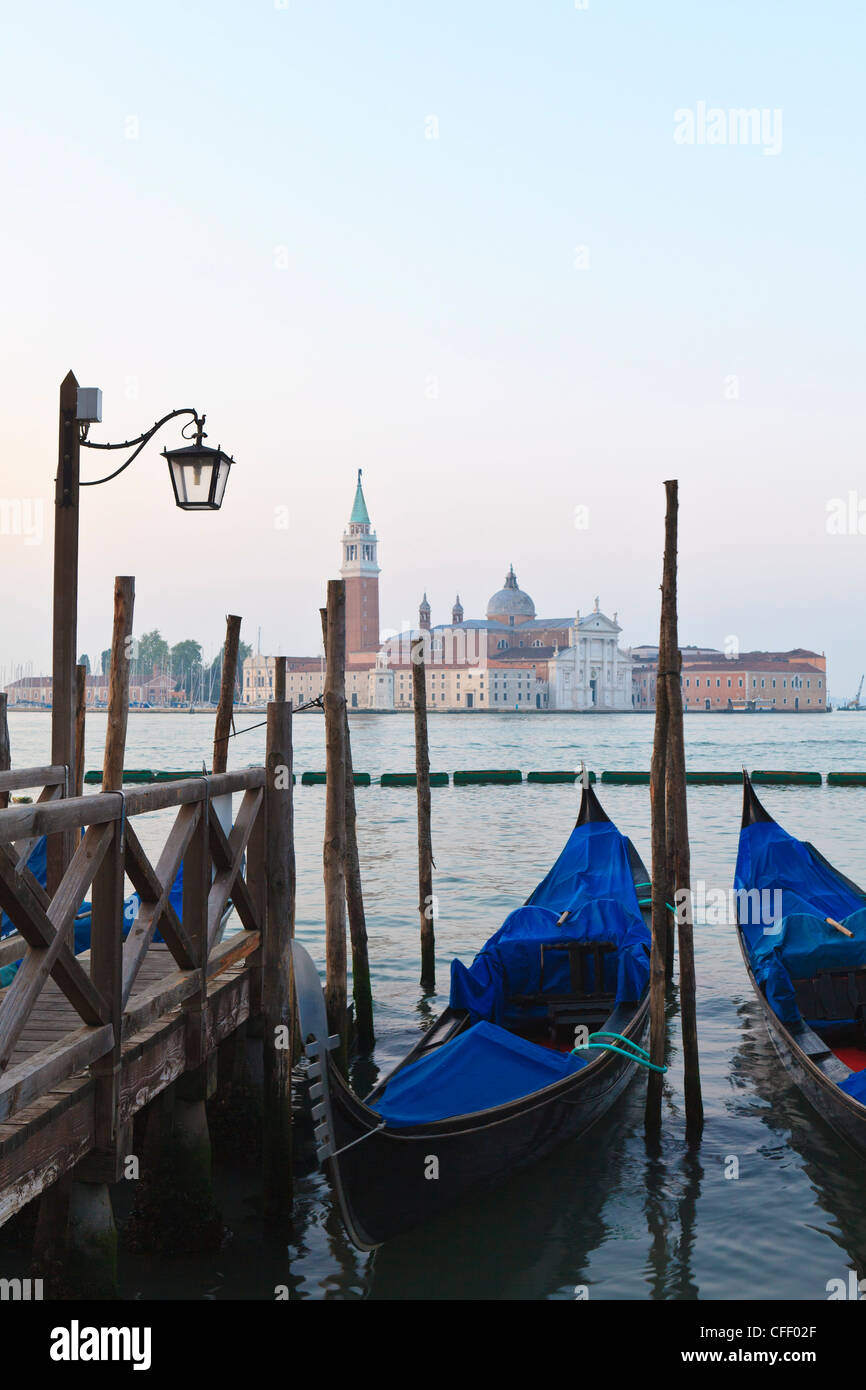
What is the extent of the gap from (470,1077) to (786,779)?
21624 mm

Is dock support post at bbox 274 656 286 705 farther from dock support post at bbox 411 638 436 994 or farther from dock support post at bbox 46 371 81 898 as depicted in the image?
dock support post at bbox 46 371 81 898

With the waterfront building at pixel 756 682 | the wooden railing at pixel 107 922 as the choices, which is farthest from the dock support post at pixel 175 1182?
the waterfront building at pixel 756 682

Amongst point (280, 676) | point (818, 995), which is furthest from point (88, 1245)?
point (280, 676)

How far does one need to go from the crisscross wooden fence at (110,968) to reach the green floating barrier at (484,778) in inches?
781

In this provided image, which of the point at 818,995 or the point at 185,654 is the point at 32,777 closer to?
the point at 818,995

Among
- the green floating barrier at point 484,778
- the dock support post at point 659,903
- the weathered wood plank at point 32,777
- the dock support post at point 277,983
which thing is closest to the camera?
the weathered wood plank at point 32,777

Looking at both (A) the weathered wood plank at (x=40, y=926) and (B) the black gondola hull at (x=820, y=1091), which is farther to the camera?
(B) the black gondola hull at (x=820, y=1091)

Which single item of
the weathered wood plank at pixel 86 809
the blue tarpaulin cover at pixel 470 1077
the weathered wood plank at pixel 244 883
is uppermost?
the weathered wood plank at pixel 86 809

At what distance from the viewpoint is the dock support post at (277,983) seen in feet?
10.9

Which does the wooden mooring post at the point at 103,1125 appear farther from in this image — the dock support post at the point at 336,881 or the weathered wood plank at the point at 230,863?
the dock support post at the point at 336,881

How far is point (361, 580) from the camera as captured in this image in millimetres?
79875

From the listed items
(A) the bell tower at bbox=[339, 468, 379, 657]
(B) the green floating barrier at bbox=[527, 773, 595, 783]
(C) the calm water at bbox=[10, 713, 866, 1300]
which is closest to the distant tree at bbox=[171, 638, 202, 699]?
(A) the bell tower at bbox=[339, 468, 379, 657]
